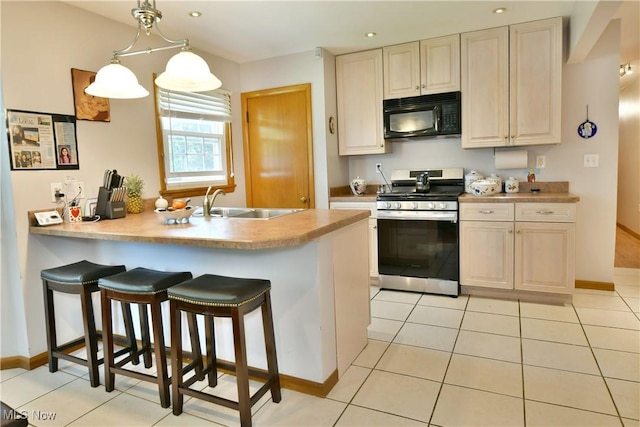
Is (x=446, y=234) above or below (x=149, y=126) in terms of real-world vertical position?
below

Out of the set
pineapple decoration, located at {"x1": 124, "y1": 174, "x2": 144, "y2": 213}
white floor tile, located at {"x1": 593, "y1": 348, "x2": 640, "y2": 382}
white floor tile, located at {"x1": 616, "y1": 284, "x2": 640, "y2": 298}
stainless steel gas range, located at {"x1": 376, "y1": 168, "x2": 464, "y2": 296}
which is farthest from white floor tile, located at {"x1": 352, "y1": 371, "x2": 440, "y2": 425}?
white floor tile, located at {"x1": 616, "y1": 284, "x2": 640, "y2": 298}

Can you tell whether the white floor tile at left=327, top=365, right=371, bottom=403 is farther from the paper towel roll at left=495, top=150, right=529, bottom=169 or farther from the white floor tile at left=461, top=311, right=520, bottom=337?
the paper towel roll at left=495, top=150, right=529, bottom=169

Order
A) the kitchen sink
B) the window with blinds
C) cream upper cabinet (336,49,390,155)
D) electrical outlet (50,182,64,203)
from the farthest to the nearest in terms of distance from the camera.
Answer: cream upper cabinet (336,49,390,155) < the window with blinds < the kitchen sink < electrical outlet (50,182,64,203)

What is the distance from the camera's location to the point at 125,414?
80.0 inches

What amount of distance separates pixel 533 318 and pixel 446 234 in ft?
3.08

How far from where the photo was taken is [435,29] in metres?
3.52

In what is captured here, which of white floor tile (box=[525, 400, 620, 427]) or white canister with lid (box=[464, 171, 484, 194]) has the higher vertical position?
white canister with lid (box=[464, 171, 484, 194])

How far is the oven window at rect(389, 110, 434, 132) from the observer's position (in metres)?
3.81

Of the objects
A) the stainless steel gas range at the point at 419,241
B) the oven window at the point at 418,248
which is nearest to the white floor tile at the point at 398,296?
the stainless steel gas range at the point at 419,241

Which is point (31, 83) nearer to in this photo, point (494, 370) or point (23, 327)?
point (23, 327)

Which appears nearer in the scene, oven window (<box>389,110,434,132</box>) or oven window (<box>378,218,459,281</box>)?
oven window (<box>378,218,459,281</box>)

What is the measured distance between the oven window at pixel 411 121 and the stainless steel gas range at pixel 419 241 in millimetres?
503

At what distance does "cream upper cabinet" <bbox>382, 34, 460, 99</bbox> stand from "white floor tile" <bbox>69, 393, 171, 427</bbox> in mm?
3268

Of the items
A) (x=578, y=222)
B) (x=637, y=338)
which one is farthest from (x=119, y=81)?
(x=578, y=222)
